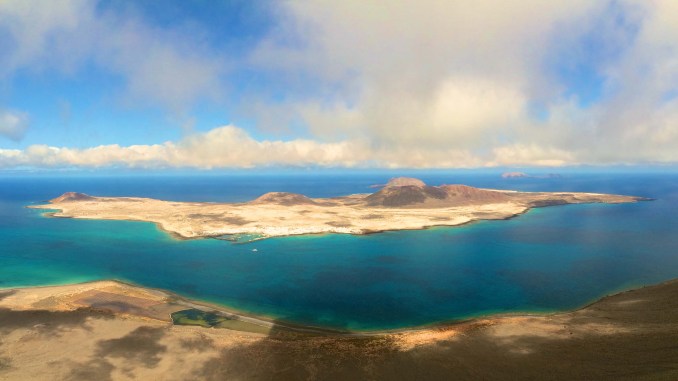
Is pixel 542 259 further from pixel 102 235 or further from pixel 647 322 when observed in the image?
pixel 102 235

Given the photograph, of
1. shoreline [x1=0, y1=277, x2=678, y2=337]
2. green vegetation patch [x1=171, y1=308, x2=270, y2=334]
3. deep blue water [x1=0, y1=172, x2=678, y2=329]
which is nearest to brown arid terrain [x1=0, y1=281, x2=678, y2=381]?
green vegetation patch [x1=171, y1=308, x2=270, y2=334]

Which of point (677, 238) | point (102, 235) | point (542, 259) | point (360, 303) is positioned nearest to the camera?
point (360, 303)

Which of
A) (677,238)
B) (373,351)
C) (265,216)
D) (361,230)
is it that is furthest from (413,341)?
(677,238)

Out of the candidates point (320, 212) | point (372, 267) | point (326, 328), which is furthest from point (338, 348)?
point (320, 212)

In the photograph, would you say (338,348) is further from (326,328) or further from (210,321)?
(210,321)

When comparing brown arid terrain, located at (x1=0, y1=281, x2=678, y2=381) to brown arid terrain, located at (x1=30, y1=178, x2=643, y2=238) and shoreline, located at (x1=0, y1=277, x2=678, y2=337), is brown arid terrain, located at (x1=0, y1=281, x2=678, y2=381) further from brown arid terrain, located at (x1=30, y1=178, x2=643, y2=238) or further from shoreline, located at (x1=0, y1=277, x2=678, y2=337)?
brown arid terrain, located at (x1=30, y1=178, x2=643, y2=238)

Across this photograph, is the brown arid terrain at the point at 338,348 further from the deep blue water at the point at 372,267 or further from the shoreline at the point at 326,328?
the deep blue water at the point at 372,267

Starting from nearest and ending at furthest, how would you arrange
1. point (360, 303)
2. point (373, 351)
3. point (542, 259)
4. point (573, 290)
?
point (373, 351) → point (360, 303) → point (573, 290) → point (542, 259)
